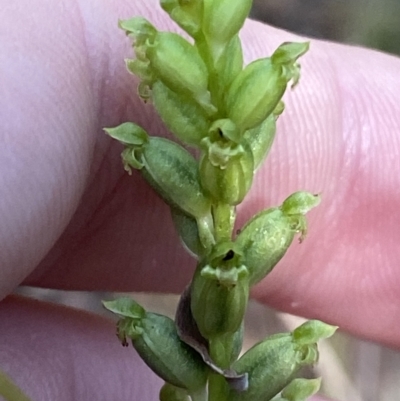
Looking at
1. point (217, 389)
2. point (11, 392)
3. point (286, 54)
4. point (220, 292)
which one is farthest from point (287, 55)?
point (11, 392)

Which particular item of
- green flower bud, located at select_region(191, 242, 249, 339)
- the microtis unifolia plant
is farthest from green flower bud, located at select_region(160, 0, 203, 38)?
green flower bud, located at select_region(191, 242, 249, 339)

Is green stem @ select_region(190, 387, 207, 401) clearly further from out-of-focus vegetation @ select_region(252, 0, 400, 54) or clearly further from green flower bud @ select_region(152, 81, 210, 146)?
out-of-focus vegetation @ select_region(252, 0, 400, 54)

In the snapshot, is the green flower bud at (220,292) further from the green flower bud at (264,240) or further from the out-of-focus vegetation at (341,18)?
the out-of-focus vegetation at (341,18)

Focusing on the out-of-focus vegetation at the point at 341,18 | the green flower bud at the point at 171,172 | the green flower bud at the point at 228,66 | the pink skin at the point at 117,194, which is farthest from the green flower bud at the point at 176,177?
the out-of-focus vegetation at the point at 341,18

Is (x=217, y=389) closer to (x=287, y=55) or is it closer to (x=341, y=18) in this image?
(x=287, y=55)

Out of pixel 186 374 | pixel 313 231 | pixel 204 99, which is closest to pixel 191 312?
pixel 186 374

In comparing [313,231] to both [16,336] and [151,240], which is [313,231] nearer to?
[151,240]
